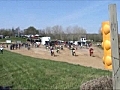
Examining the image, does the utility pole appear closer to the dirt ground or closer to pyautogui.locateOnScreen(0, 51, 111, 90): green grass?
pyautogui.locateOnScreen(0, 51, 111, 90): green grass

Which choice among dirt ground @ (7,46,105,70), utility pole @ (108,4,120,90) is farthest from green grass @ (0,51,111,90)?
utility pole @ (108,4,120,90)

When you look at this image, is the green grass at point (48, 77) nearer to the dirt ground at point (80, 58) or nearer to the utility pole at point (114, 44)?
the dirt ground at point (80, 58)

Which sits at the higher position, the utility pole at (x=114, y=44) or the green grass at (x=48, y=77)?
the utility pole at (x=114, y=44)

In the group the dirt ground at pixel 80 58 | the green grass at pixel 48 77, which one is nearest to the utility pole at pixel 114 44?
the green grass at pixel 48 77

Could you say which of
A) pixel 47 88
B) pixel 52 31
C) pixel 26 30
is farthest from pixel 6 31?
pixel 47 88

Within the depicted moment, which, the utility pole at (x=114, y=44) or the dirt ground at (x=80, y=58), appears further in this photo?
the dirt ground at (x=80, y=58)

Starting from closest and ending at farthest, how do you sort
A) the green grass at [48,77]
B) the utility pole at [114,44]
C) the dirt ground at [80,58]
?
the utility pole at [114,44] < the green grass at [48,77] < the dirt ground at [80,58]

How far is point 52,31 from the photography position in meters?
175

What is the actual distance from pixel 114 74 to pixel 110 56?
30cm

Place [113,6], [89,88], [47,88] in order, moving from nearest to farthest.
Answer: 1. [113,6]
2. [89,88]
3. [47,88]

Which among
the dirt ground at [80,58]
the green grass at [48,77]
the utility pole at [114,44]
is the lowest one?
the dirt ground at [80,58]

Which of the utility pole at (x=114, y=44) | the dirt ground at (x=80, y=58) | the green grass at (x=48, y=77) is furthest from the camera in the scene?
the dirt ground at (x=80, y=58)

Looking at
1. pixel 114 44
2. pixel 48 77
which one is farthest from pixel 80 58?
pixel 114 44

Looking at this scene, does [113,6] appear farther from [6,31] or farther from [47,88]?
[6,31]
